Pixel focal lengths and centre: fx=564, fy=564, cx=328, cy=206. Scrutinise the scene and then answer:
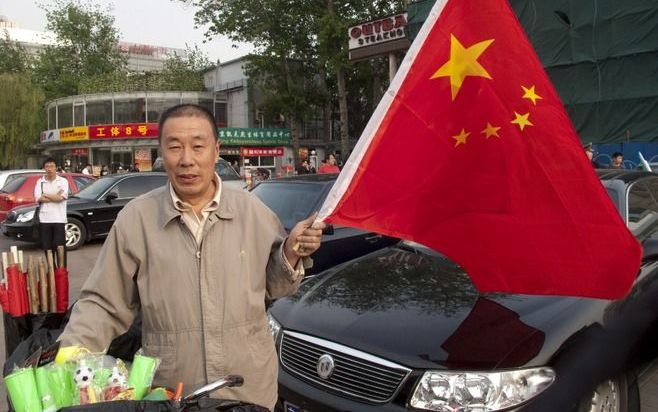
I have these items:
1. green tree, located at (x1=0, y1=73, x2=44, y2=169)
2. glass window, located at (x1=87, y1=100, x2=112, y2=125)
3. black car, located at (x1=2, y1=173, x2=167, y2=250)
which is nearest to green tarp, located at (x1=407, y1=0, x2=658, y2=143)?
black car, located at (x1=2, y1=173, x2=167, y2=250)

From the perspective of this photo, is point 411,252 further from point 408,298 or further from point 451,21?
point 451,21

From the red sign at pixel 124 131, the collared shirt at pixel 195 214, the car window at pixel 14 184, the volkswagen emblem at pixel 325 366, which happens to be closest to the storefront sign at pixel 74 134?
the red sign at pixel 124 131

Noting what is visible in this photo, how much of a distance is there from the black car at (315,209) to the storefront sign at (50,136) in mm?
42703

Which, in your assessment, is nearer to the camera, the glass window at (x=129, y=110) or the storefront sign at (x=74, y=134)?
the storefront sign at (x=74, y=134)

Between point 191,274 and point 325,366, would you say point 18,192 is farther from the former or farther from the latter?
point 191,274

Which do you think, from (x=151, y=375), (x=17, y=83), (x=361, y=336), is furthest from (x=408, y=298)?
(x=17, y=83)

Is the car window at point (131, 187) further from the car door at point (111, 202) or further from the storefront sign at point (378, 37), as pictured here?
the storefront sign at point (378, 37)

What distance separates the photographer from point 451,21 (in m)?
2.44

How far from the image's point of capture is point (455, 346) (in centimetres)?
280

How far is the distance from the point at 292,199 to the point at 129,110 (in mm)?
39430

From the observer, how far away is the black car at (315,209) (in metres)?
6.21

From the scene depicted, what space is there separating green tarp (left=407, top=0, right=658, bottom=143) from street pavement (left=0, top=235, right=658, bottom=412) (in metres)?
14.4

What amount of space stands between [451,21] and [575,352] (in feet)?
5.69

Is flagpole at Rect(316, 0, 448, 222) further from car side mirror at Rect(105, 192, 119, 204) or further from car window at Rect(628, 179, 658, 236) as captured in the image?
car side mirror at Rect(105, 192, 119, 204)
